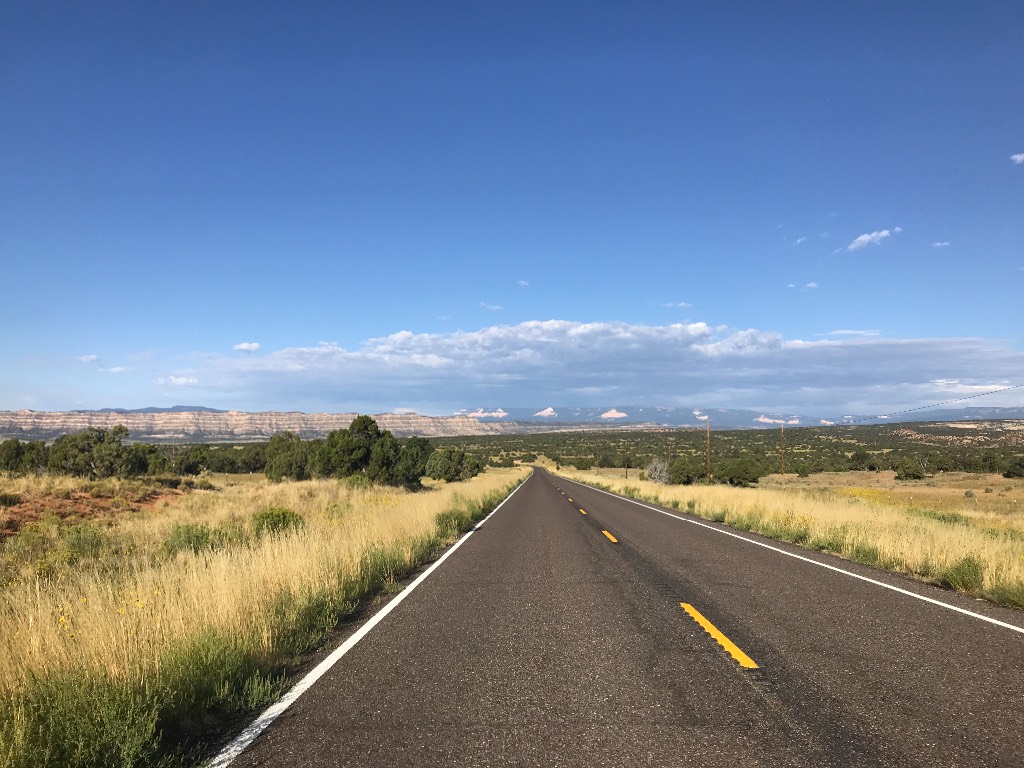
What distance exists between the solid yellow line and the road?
6 cm

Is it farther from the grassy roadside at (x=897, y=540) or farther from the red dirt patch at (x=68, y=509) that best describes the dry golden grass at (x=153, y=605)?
the red dirt patch at (x=68, y=509)

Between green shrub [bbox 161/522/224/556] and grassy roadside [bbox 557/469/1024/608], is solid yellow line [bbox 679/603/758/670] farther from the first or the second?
green shrub [bbox 161/522/224/556]

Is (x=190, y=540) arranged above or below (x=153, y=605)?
below

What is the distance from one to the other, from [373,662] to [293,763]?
1865mm

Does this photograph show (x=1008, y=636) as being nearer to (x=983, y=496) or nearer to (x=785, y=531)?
(x=785, y=531)

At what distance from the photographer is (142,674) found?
174 inches

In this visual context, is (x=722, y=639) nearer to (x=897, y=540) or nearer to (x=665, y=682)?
(x=665, y=682)

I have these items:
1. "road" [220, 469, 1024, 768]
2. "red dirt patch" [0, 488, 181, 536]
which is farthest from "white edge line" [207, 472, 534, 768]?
"red dirt patch" [0, 488, 181, 536]

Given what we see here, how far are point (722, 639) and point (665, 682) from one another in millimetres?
1450

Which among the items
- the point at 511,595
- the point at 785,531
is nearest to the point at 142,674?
the point at 511,595

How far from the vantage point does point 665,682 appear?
4785mm

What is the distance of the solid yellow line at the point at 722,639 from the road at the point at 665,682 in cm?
6

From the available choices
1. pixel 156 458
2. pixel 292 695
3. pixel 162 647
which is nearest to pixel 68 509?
pixel 162 647

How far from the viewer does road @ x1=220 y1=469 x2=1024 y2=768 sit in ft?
12.1
